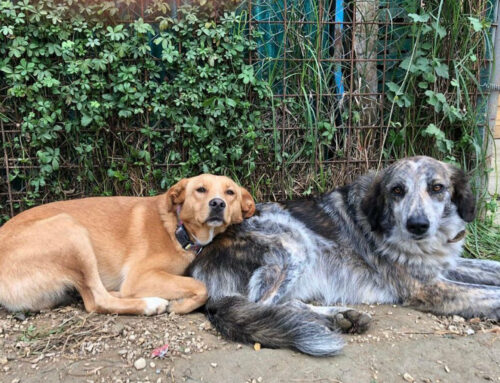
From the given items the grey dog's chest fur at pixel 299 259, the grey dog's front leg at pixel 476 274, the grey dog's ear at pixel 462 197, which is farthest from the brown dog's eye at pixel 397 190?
the grey dog's front leg at pixel 476 274

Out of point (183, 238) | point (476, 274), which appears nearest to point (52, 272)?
point (183, 238)

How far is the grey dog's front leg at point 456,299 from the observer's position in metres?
3.16

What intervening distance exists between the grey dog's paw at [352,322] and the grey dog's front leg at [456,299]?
0.61 meters

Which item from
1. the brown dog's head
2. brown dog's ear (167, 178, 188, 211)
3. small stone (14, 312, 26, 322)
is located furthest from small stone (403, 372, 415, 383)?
small stone (14, 312, 26, 322)

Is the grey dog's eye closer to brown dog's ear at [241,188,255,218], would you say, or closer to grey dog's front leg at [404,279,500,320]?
grey dog's front leg at [404,279,500,320]

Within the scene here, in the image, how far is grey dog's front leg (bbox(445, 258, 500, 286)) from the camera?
366 centimetres

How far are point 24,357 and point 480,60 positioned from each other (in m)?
5.07

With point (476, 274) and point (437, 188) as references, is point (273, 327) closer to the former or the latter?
point (437, 188)

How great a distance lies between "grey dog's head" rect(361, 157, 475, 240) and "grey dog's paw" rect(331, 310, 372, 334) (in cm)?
76

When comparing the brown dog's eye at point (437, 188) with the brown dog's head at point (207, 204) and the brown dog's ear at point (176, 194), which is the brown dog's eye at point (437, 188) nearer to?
the brown dog's head at point (207, 204)

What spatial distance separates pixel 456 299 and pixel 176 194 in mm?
2399

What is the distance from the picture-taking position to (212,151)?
4.34m

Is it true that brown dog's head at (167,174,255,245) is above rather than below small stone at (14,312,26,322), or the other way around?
above

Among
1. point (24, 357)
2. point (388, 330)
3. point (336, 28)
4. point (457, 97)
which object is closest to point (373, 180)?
point (388, 330)
